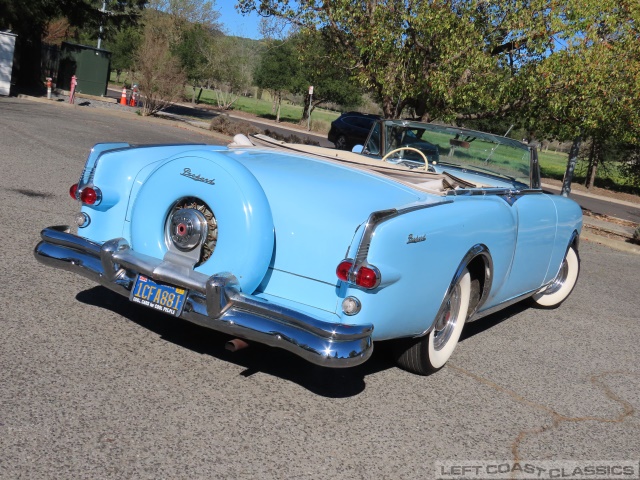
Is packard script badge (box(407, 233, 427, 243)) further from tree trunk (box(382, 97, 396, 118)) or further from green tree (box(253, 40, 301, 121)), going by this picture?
green tree (box(253, 40, 301, 121))

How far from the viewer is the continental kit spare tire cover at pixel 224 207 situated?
12.8 ft

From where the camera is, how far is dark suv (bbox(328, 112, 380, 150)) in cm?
2708

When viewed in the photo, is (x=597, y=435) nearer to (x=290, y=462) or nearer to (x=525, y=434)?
(x=525, y=434)

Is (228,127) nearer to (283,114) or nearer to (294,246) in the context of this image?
(294,246)

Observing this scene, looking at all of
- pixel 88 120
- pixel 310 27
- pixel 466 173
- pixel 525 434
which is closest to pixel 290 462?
pixel 525 434

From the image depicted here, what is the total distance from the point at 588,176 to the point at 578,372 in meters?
27.5

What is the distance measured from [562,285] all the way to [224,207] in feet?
14.5

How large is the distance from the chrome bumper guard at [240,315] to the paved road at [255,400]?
1.27ft

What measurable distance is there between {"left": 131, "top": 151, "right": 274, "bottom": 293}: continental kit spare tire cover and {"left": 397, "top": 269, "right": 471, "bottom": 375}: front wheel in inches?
47.4

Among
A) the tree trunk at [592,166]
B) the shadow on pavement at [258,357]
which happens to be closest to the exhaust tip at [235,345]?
the shadow on pavement at [258,357]

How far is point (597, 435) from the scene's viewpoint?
4309mm

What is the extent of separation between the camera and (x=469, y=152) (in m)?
6.39

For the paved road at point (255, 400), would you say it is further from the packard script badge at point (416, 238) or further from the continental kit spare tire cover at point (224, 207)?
the packard script badge at point (416, 238)

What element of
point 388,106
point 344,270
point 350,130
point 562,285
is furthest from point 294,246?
point 350,130
